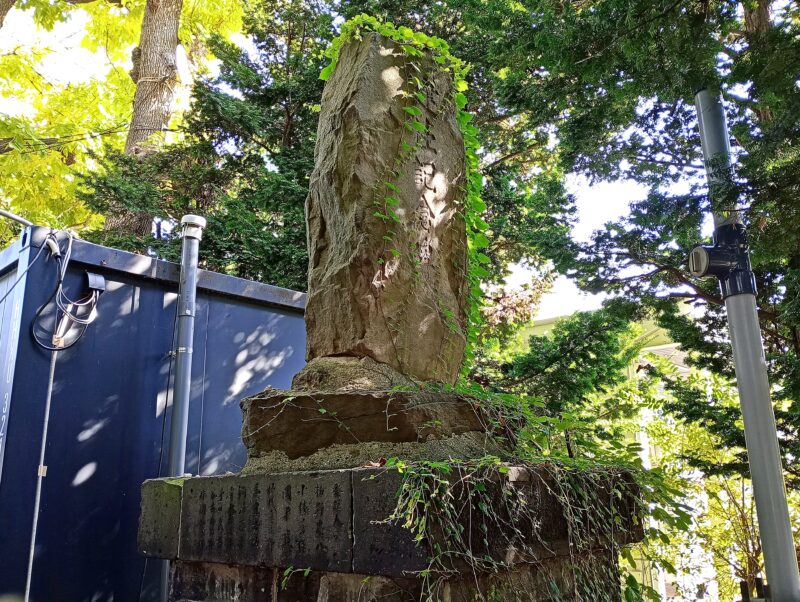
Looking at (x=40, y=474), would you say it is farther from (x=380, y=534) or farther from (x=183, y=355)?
(x=380, y=534)

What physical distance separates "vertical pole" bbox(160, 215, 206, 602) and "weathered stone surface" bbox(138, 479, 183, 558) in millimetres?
1977

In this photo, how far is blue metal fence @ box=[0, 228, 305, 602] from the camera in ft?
14.4

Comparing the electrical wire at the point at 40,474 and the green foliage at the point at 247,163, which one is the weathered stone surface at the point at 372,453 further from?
the green foliage at the point at 247,163

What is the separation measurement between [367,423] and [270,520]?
486mm

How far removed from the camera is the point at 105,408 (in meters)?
4.93

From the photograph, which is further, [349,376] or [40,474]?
[40,474]

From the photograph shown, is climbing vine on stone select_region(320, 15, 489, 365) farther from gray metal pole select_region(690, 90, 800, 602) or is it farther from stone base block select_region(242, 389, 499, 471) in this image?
gray metal pole select_region(690, 90, 800, 602)

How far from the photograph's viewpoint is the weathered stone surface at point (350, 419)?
2.40 meters

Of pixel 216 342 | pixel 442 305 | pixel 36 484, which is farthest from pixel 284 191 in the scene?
pixel 442 305

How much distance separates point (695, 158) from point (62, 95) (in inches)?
472

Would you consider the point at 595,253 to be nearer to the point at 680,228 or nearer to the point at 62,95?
the point at 680,228

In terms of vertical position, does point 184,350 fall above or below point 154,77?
below

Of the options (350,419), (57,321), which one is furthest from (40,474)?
(350,419)

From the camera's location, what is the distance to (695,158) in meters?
7.05
